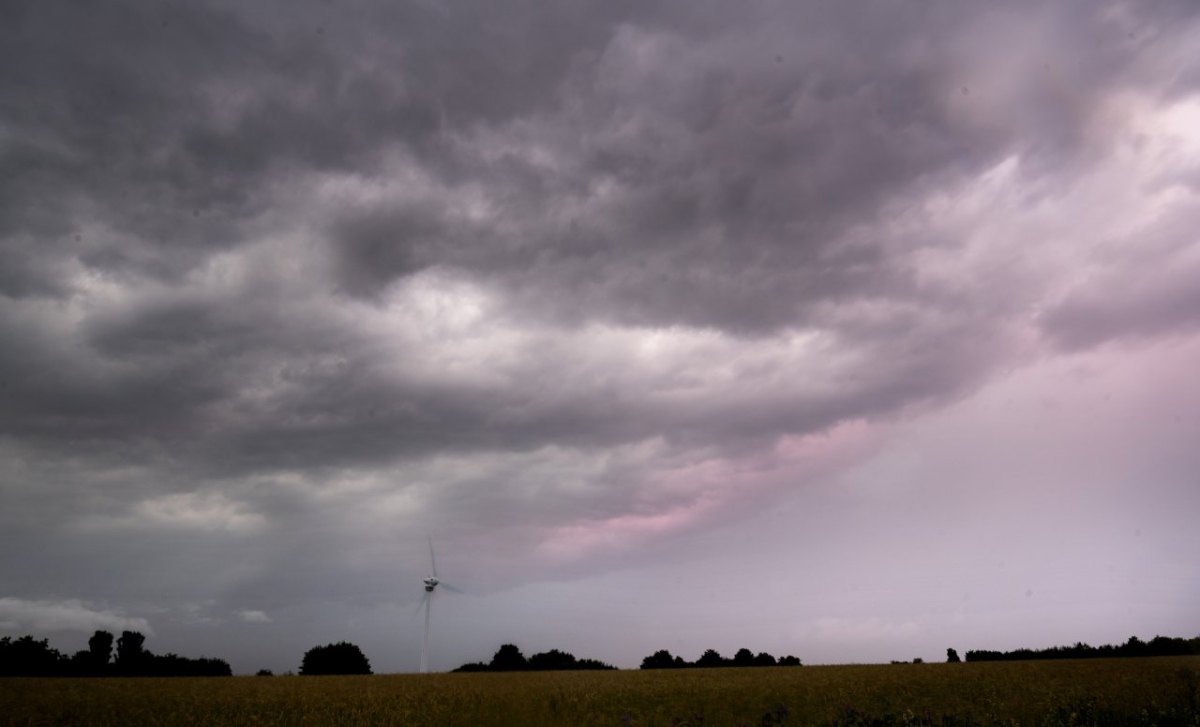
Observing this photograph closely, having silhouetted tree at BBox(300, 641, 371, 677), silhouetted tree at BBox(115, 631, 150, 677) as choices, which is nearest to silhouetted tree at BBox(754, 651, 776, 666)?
silhouetted tree at BBox(300, 641, 371, 677)

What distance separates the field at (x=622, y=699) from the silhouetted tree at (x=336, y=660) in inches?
2305

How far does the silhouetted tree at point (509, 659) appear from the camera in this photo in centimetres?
11050

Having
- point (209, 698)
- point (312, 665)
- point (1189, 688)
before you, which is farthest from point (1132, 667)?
point (312, 665)

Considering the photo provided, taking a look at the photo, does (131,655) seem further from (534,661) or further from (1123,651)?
(1123,651)

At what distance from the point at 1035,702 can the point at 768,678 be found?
18.9 meters

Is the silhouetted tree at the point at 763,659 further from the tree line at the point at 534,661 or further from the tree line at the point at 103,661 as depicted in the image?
the tree line at the point at 103,661

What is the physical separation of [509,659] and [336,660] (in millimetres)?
27205

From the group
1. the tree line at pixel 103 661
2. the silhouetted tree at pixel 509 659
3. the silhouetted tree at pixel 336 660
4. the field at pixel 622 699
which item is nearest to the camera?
the field at pixel 622 699

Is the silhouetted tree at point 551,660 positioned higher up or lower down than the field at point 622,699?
lower down

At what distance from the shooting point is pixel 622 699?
1564 inches

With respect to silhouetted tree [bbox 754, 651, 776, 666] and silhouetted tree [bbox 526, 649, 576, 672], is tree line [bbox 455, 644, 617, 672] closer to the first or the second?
silhouetted tree [bbox 526, 649, 576, 672]

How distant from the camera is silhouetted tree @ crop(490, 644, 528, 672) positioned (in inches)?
4350

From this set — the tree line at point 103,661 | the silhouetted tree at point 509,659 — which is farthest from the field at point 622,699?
the silhouetted tree at point 509,659

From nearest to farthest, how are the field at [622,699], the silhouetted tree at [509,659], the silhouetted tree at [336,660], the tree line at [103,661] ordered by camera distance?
the field at [622,699]
the tree line at [103,661]
the silhouetted tree at [336,660]
the silhouetted tree at [509,659]
